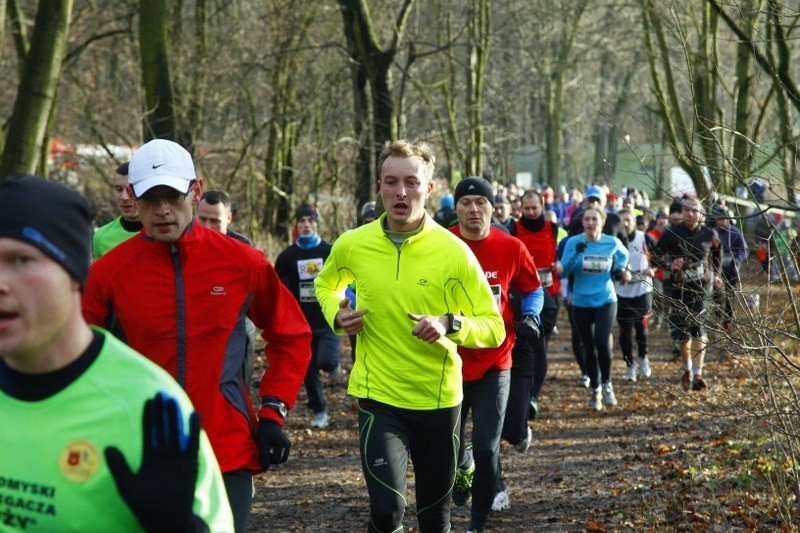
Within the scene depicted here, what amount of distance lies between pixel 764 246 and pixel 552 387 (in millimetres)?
8040

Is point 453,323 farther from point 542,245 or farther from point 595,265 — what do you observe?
point 542,245

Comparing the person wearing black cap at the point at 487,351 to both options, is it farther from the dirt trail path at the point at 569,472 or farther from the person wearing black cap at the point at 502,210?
the person wearing black cap at the point at 502,210

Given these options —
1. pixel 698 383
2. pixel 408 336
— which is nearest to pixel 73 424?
pixel 408 336

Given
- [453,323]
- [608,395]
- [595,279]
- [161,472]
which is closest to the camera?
[161,472]

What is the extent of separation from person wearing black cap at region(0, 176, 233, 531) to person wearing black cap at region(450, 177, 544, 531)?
15.2ft

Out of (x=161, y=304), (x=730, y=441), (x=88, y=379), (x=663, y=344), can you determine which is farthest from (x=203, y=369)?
(x=663, y=344)

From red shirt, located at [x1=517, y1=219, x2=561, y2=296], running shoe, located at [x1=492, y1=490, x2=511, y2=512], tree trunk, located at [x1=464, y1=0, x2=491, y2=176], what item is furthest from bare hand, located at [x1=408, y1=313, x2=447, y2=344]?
tree trunk, located at [x1=464, y1=0, x2=491, y2=176]

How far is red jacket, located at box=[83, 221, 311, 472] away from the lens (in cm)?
418

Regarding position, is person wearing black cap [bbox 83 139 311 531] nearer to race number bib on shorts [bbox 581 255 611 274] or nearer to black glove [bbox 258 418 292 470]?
black glove [bbox 258 418 292 470]

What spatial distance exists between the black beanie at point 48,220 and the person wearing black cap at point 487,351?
465 cm

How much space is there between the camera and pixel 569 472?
31.8ft

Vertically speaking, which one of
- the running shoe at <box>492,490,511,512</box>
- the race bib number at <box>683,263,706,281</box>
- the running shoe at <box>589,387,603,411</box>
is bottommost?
the running shoe at <box>492,490,511,512</box>

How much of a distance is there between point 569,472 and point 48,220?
7.90m

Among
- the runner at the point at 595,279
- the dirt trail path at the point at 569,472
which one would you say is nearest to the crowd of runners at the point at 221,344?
the dirt trail path at the point at 569,472
